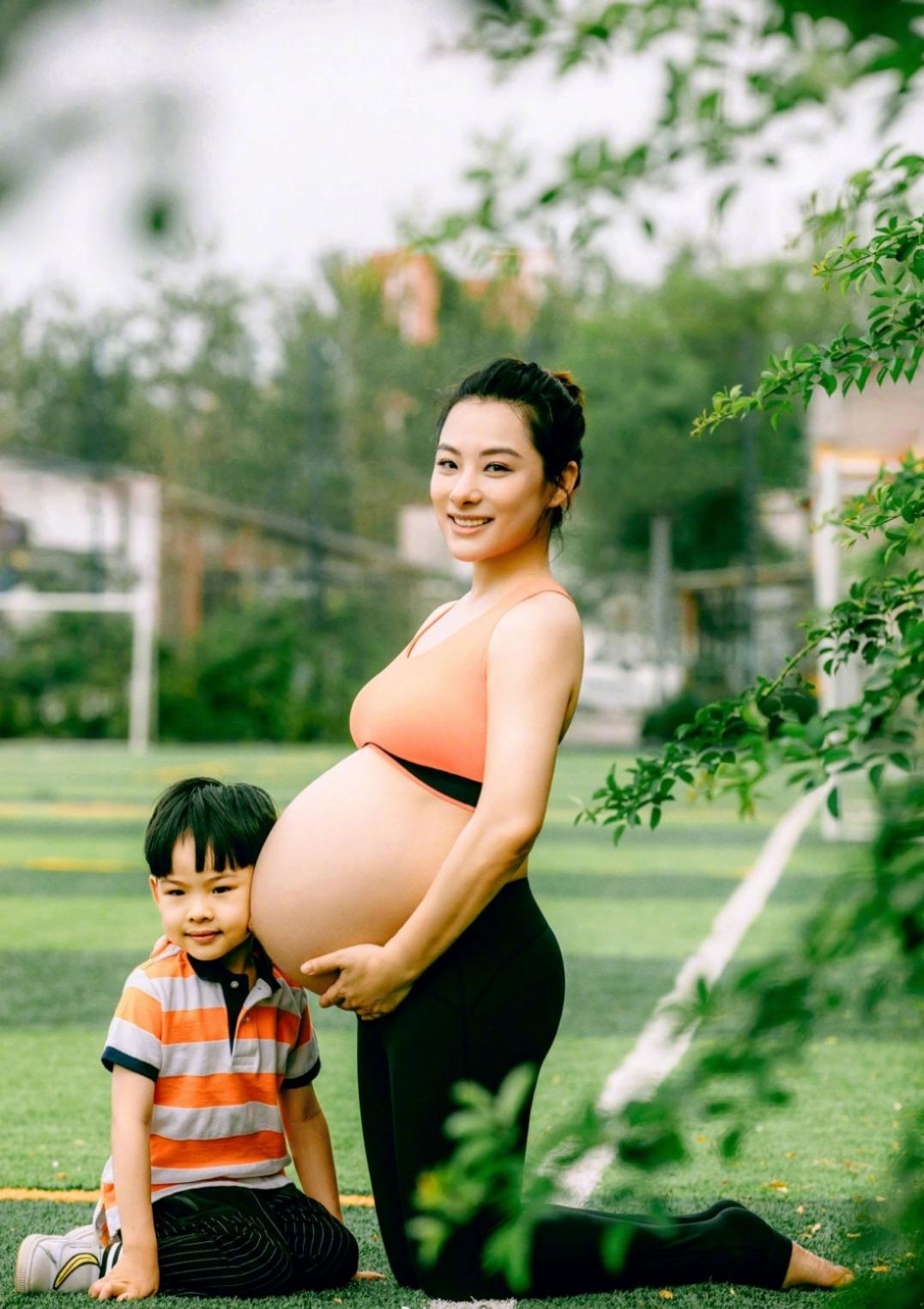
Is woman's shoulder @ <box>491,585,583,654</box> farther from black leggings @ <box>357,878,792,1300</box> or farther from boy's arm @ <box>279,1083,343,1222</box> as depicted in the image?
boy's arm @ <box>279,1083,343,1222</box>

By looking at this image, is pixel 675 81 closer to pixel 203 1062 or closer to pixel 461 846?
pixel 461 846

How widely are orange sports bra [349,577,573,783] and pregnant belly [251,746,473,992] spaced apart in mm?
51

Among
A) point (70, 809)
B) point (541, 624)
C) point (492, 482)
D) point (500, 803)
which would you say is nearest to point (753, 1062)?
point (500, 803)

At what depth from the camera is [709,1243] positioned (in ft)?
9.59

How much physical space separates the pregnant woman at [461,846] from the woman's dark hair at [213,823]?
0.28 feet

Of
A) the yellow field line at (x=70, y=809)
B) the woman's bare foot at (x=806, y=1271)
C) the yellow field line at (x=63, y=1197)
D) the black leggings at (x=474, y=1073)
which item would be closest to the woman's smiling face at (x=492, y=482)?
the black leggings at (x=474, y=1073)

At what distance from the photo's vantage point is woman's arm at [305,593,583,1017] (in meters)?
2.50

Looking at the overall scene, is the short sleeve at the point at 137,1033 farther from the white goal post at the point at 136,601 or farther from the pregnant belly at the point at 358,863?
the white goal post at the point at 136,601

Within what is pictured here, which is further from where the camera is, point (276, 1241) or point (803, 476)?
point (803, 476)

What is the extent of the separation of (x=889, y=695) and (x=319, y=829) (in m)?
1.43

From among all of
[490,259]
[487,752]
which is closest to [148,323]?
[490,259]

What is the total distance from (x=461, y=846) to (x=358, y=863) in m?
0.21

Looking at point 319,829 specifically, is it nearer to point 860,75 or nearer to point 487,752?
point 487,752

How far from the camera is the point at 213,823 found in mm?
2865
